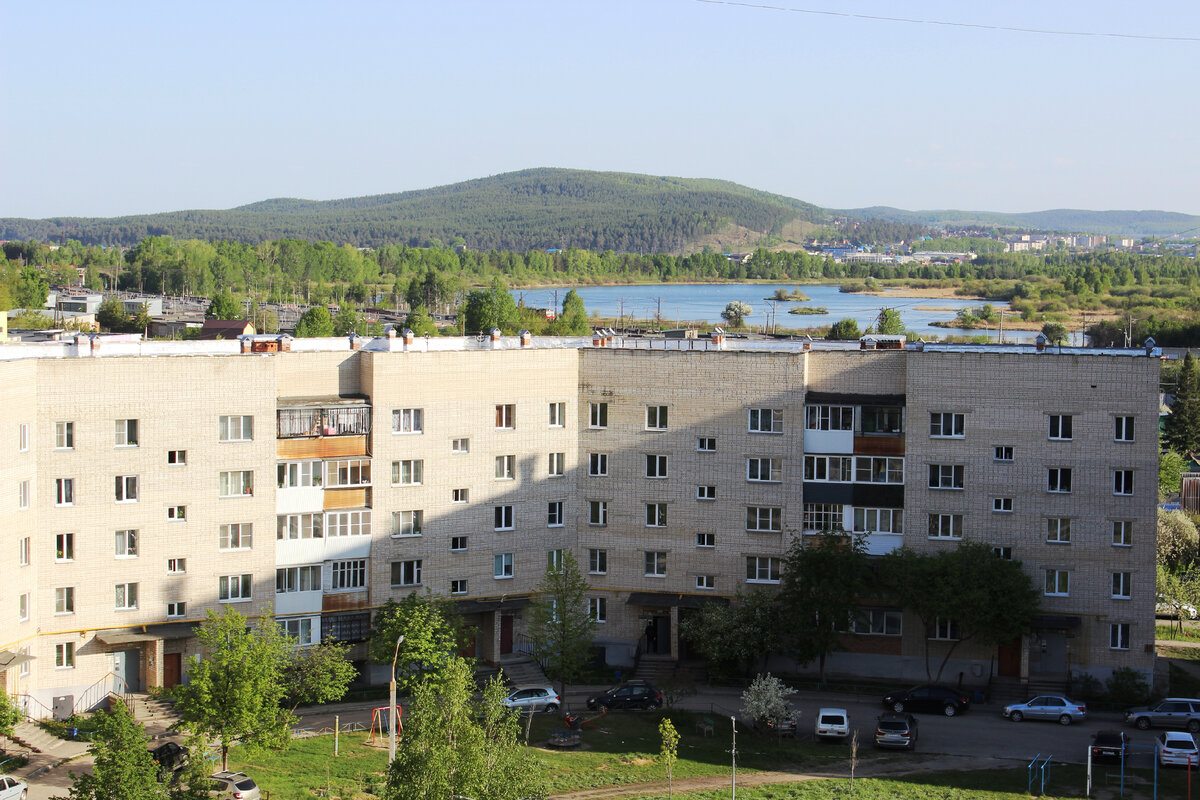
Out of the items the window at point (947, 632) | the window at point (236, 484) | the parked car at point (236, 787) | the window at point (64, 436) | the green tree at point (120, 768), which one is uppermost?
the window at point (64, 436)

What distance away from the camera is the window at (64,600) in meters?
41.1

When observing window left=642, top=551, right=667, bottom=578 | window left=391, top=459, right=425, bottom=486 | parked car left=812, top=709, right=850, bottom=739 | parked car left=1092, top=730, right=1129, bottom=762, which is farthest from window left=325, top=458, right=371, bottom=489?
parked car left=1092, top=730, right=1129, bottom=762

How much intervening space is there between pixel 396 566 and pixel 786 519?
1465 cm

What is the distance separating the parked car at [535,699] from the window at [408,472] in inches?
334

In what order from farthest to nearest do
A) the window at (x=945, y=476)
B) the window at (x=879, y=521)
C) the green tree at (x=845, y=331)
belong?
the green tree at (x=845, y=331), the window at (x=879, y=521), the window at (x=945, y=476)

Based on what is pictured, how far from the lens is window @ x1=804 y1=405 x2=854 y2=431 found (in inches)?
1892

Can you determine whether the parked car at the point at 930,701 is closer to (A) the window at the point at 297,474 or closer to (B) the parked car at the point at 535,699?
(B) the parked car at the point at 535,699

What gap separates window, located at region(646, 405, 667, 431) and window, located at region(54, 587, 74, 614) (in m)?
21.2

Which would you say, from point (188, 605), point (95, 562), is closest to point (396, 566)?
point (188, 605)

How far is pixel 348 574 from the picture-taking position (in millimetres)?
46062

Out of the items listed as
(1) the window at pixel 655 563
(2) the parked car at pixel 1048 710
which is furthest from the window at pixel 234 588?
(2) the parked car at pixel 1048 710

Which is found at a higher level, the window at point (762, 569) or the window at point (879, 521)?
the window at point (879, 521)

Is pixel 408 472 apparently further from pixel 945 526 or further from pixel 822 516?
pixel 945 526

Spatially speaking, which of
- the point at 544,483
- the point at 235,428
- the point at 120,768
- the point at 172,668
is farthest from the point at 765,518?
the point at 120,768
